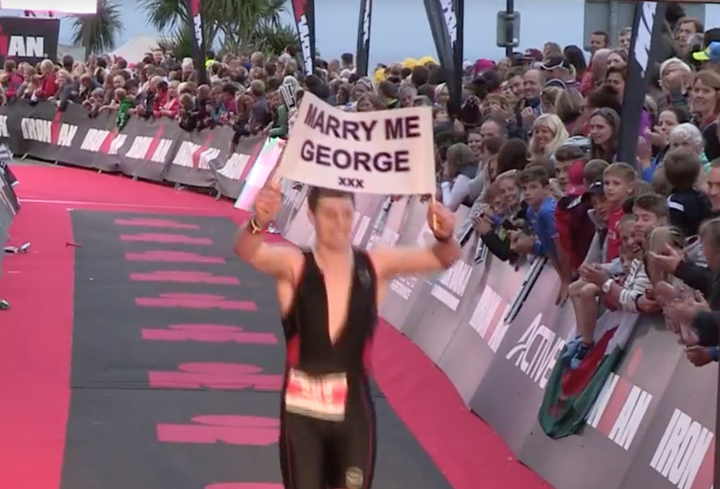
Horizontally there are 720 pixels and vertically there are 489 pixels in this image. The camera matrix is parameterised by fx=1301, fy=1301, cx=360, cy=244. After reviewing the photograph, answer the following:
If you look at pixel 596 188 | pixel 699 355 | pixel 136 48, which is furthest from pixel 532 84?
pixel 136 48

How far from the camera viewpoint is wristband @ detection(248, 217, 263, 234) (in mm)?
5371

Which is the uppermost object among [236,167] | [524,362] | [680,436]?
[680,436]

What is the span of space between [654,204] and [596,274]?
737 millimetres

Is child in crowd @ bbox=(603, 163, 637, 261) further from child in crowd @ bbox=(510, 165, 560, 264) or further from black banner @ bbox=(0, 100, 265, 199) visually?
black banner @ bbox=(0, 100, 265, 199)

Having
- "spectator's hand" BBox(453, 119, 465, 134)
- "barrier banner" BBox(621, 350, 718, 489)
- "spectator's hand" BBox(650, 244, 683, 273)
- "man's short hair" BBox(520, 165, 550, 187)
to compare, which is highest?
"spectator's hand" BBox(650, 244, 683, 273)

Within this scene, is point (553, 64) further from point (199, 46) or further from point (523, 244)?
point (199, 46)

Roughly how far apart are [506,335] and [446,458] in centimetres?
145

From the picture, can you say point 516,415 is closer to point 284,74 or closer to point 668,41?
point 668,41

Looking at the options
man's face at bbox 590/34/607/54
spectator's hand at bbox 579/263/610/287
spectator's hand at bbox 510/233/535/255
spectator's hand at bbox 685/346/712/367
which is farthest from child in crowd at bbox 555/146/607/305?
man's face at bbox 590/34/607/54

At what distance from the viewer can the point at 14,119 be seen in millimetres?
28734

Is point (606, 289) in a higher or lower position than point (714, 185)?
lower

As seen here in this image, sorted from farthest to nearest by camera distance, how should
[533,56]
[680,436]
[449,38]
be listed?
[533,56] < [449,38] < [680,436]

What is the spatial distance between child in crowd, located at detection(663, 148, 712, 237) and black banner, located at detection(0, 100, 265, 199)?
13304 millimetres

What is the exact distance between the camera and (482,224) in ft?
32.3
